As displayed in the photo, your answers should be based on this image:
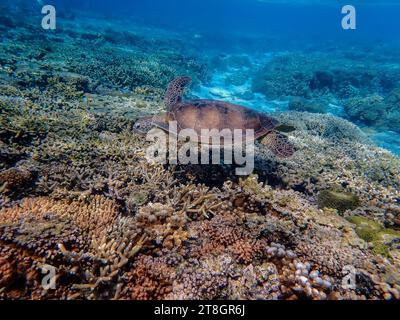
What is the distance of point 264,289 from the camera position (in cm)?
284

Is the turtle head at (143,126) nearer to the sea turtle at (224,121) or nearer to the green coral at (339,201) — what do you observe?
the sea turtle at (224,121)

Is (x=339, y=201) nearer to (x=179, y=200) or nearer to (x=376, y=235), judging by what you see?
(x=376, y=235)

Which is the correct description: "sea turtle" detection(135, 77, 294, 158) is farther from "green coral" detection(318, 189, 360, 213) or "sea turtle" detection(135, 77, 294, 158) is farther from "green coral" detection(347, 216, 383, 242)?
"green coral" detection(347, 216, 383, 242)

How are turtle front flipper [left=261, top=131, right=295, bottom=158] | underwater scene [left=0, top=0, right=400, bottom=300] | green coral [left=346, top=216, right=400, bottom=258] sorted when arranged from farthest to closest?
turtle front flipper [left=261, top=131, right=295, bottom=158], green coral [left=346, top=216, right=400, bottom=258], underwater scene [left=0, top=0, right=400, bottom=300]

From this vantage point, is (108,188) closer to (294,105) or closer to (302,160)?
(302,160)

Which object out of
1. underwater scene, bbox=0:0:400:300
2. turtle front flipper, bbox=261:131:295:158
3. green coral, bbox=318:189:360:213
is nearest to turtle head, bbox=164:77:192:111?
underwater scene, bbox=0:0:400:300

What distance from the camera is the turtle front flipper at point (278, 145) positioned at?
4.74 metres

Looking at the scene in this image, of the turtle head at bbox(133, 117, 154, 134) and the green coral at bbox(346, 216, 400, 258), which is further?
the turtle head at bbox(133, 117, 154, 134)

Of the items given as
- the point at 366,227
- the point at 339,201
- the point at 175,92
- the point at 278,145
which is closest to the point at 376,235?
the point at 366,227

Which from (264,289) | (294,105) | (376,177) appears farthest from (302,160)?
(294,105)

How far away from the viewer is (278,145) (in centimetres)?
488

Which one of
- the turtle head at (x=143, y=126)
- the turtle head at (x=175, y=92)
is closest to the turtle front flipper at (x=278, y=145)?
the turtle head at (x=175, y=92)

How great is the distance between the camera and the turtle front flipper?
Answer: 474 centimetres
